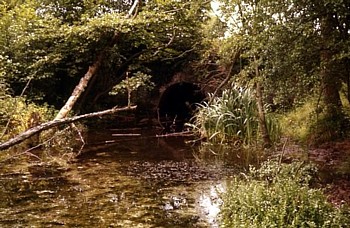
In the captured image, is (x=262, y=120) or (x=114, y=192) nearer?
(x=114, y=192)

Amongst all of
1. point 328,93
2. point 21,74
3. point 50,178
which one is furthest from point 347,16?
point 21,74

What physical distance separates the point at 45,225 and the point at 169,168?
347cm

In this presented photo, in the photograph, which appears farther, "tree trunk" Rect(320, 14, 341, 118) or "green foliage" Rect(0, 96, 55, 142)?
A: "green foliage" Rect(0, 96, 55, 142)

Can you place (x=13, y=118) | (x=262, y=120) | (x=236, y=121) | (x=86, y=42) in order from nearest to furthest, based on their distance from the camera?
1. (x=262, y=120)
2. (x=236, y=121)
3. (x=13, y=118)
4. (x=86, y=42)

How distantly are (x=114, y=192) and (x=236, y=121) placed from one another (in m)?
4.40

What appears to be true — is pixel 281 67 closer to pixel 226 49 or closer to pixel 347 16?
pixel 347 16

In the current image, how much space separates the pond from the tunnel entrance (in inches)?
291

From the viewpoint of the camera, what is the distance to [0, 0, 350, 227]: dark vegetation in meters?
5.18

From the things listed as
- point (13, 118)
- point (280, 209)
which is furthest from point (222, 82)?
point (280, 209)

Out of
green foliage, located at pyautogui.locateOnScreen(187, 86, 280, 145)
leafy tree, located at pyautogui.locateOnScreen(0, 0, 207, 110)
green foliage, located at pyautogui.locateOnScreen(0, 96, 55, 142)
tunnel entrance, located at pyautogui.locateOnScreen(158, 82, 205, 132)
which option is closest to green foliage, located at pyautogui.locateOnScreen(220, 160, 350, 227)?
green foliage, located at pyautogui.locateOnScreen(187, 86, 280, 145)

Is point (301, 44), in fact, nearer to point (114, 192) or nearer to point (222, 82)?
point (114, 192)

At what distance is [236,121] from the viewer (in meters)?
9.91

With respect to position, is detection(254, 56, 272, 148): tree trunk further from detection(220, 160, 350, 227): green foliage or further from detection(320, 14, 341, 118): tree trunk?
detection(220, 160, 350, 227): green foliage

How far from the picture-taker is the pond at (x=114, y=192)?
499 centimetres
